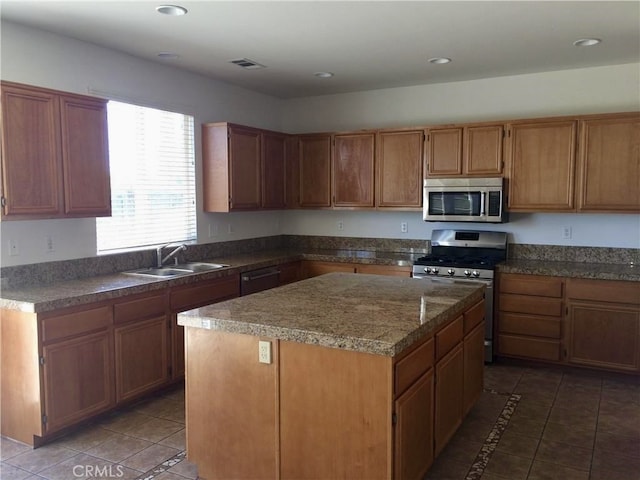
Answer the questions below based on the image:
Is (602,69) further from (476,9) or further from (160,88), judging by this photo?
(160,88)

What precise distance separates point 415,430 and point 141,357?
214cm

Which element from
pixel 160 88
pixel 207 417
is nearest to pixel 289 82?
pixel 160 88

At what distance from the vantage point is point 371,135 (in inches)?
210

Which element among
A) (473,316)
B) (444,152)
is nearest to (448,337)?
(473,316)

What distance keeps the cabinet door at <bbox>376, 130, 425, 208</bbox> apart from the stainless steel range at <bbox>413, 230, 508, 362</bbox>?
511mm

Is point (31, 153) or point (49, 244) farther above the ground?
point (31, 153)

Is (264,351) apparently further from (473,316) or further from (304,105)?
(304,105)

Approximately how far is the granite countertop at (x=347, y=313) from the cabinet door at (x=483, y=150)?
1749 mm

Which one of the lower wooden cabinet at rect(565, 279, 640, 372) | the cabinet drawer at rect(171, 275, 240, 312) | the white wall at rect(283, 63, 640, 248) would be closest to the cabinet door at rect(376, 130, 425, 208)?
the white wall at rect(283, 63, 640, 248)

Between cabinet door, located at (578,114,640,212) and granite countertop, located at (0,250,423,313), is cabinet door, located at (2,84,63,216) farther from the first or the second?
cabinet door, located at (578,114,640,212)

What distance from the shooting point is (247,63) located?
4477mm

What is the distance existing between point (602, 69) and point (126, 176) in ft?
14.0

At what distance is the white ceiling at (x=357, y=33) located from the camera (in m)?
3.15

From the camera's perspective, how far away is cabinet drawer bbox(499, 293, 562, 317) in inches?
173
